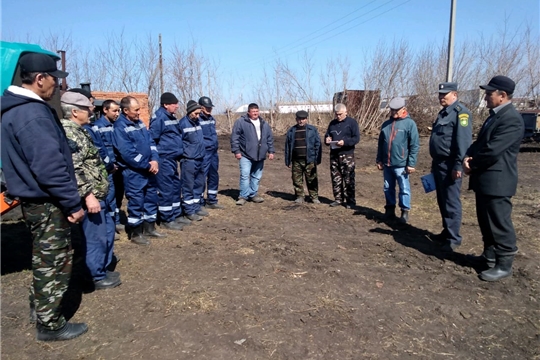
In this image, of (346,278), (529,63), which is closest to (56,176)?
(346,278)

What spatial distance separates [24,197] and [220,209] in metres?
4.79

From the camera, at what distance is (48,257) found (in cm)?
303

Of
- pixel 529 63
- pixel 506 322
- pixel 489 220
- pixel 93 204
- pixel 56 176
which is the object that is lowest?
pixel 506 322

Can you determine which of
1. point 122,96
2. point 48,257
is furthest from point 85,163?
point 122,96

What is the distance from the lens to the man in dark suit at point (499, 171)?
407 centimetres

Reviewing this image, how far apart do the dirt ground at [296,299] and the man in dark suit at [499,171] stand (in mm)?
394

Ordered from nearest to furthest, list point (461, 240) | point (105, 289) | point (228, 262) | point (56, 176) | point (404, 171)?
point (56, 176), point (105, 289), point (228, 262), point (461, 240), point (404, 171)

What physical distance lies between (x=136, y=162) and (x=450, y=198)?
405 centimetres

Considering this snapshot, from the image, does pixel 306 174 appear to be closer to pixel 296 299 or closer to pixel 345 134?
pixel 345 134

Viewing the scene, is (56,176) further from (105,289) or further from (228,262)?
(228,262)

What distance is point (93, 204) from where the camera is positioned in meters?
3.49

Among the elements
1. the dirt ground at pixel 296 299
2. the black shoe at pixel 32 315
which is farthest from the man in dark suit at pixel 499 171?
the black shoe at pixel 32 315

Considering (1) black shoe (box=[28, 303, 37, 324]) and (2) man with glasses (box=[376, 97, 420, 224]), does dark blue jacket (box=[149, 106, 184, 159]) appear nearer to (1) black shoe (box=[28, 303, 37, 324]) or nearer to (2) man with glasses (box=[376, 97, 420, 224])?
(1) black shoe (box=[28, 303, 37, 324])

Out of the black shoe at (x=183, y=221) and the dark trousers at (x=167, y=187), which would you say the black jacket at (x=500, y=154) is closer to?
the dark trousers at (x=167, y=187)
